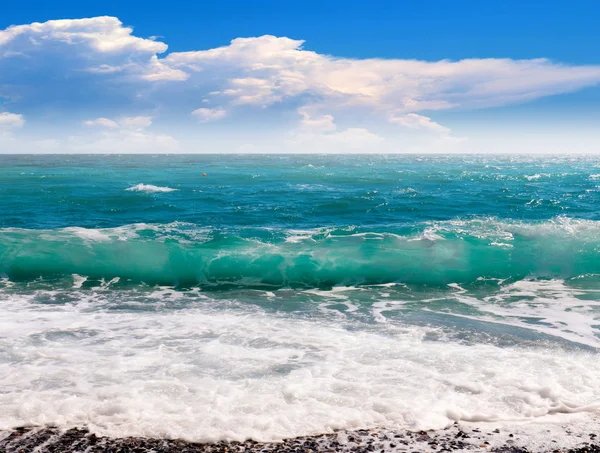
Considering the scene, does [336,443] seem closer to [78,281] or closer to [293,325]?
[293,325]

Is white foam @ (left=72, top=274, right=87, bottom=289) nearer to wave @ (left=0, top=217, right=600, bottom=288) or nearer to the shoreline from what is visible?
wave @ (left=0, top=217, right=600, bottom=288)

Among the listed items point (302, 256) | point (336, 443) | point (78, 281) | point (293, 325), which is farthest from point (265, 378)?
point (302, 256)

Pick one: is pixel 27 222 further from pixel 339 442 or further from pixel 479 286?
pixel 339 442

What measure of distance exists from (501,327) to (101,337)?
8823 millimetres

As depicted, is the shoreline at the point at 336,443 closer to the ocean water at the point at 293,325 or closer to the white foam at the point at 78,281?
the ocean water at the point at 293,325

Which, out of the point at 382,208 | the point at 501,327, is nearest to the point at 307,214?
the point at 382,208

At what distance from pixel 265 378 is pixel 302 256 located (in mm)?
10161

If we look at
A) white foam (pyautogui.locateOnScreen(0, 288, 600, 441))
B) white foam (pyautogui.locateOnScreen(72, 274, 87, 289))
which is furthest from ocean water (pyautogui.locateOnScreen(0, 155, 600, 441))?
white foam (pyautogui.locateOnScreen(72, 274, 87, 289))

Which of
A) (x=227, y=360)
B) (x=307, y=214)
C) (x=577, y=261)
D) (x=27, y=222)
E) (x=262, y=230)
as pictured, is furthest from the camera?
(x=307, y=214)

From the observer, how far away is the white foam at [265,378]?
6328mm

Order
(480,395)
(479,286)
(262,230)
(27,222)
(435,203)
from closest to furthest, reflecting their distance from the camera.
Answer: (480,395) → (479,286) → (262,230) → (27,222) → (435,203)

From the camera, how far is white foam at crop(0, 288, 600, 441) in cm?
633

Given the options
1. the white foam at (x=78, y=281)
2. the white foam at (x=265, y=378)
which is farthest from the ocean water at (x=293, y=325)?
the white foam at (x=78, y=281)

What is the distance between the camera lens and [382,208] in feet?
106
